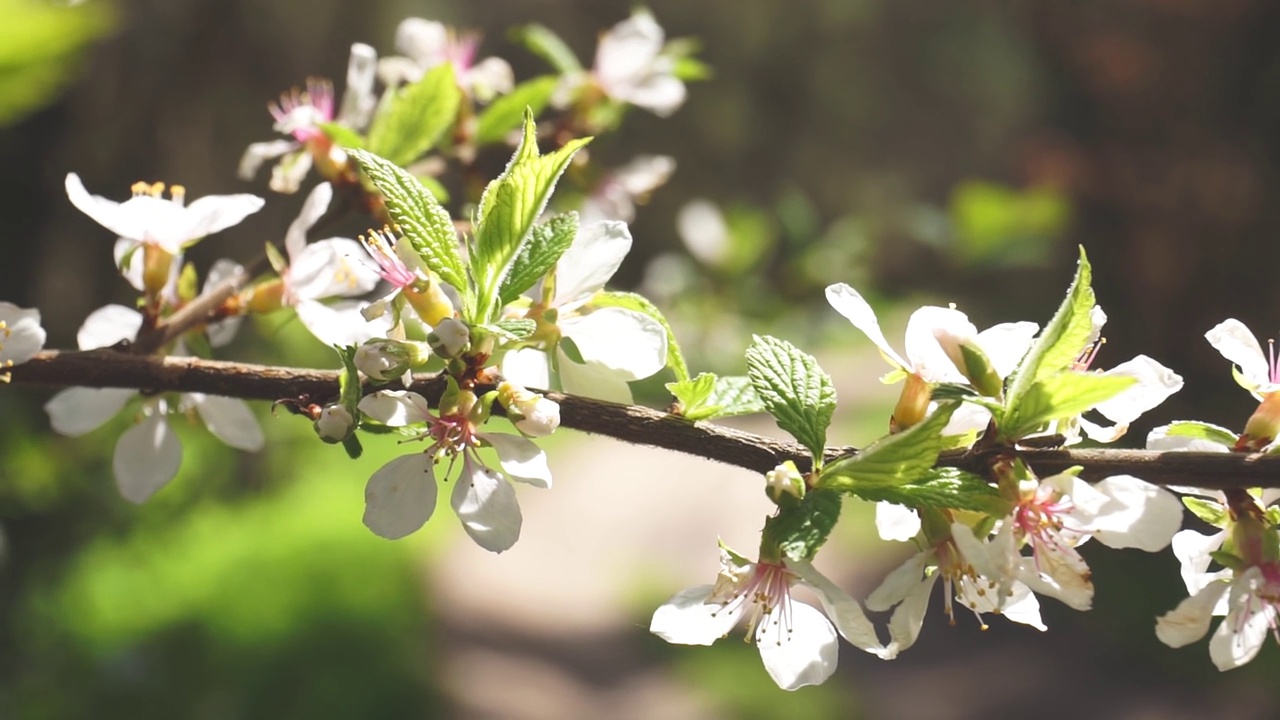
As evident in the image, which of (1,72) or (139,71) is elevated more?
(1,72)

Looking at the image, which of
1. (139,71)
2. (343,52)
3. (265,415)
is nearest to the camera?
(265,415)

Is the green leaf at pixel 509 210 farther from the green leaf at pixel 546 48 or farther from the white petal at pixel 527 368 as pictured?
the green leaf at pixel 546 48

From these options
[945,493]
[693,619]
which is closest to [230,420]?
[693,619]

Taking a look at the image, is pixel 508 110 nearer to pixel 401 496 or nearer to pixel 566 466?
pixel 401 496

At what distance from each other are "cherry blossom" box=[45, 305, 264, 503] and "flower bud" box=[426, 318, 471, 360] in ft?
0.76

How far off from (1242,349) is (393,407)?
1.28 feet

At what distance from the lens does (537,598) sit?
3287mm

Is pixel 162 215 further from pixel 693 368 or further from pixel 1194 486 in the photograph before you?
pixel 693 368

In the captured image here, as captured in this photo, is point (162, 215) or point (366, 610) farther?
point (366, 610)

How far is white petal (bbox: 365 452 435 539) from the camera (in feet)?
1.56

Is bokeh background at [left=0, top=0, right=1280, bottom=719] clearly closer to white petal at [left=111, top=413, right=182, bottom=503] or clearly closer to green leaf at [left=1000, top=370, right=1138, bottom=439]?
white petal at [left=111, top=413, right=182, bottom=503]

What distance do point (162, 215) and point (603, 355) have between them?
0.25 m

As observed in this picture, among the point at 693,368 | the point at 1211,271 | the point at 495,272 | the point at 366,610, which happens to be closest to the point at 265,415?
the point at 366,610

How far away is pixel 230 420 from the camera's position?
63 cm
